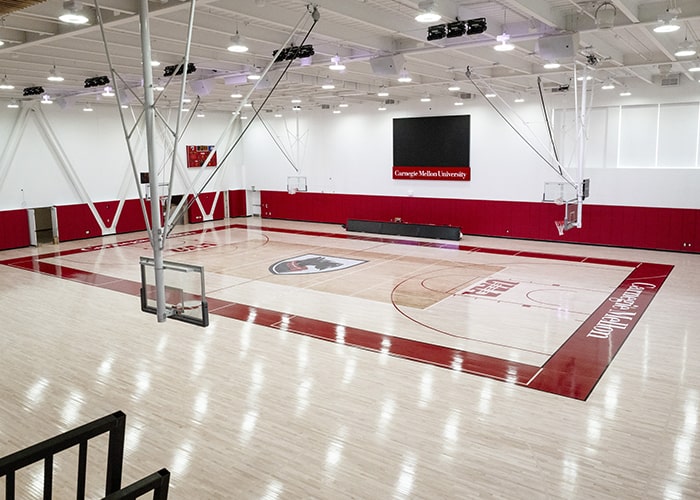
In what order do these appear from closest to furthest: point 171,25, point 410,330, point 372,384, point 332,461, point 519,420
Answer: point 332,461 < point 519,420 < point 372,384 < point 171,25 < point 410,330

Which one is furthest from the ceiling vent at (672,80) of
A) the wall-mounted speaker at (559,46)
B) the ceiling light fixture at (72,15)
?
the ceiling light fixture at (72,15)

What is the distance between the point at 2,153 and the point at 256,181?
1096cm

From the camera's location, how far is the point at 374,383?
825 cm

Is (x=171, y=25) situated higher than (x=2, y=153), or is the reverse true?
(x=171, y=25)

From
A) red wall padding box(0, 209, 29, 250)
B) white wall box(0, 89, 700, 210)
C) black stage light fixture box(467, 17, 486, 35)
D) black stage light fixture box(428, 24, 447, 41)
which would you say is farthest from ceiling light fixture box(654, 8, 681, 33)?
red wall padding box(0, 209, 29, 250)

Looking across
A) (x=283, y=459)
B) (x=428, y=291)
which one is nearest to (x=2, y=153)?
(x=428, y=291)

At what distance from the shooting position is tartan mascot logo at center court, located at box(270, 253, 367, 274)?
16.0m

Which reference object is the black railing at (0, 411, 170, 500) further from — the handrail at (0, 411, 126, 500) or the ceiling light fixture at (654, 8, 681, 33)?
the ceiling light fixture at (654, 8, 681, 33)

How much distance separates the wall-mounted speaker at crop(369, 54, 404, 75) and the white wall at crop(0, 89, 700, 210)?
30.6 ft

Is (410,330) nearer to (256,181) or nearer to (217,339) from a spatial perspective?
(217,339)

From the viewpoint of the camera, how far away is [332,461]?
614cm

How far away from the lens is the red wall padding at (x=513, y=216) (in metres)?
17.8

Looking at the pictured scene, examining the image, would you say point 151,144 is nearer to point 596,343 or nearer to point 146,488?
point 146,488

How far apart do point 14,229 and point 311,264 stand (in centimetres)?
1097
